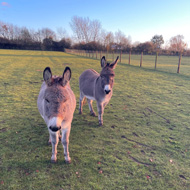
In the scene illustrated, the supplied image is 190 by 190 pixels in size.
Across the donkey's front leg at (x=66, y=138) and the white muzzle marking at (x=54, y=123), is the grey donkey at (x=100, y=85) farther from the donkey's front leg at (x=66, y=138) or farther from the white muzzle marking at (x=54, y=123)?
the white muzzle marking at (x=54, y=123)

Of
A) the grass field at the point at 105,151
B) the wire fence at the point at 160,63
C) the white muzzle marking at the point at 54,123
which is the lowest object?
the grass field at the point at 105,151

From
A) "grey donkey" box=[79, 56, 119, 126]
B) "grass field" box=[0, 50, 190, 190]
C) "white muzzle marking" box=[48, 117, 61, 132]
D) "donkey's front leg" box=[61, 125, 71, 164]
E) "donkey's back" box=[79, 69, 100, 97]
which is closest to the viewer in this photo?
"white muzzle marking" box=[48, 117, 61, 132]

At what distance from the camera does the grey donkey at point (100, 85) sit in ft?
14.7

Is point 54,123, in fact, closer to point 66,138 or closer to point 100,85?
point 66,138

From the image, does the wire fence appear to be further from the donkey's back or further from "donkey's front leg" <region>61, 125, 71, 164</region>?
"donkey's front leg" <region>61, 125, 71, 164</region>

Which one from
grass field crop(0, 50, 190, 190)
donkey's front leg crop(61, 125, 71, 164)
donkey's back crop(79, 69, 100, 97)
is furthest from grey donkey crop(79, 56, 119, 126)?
donkey's front leg crop(61, 125, 71, 164)

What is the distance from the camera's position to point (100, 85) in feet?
16.8

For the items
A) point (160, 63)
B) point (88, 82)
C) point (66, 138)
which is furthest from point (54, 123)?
point (160, 63)

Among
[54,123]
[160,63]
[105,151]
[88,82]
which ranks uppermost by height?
[160,63]

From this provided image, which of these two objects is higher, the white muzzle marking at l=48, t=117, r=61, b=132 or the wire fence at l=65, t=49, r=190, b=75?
the wire fence at l=65, t=49, r=190, b=75

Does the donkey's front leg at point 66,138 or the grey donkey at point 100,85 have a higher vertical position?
the grey donkey at point 100,85

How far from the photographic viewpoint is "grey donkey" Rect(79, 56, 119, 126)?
4.49 metres

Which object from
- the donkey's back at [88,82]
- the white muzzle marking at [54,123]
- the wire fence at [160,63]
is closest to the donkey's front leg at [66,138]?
the white muzzle marking at [54,123]

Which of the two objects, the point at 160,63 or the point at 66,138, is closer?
the point at 66,138
